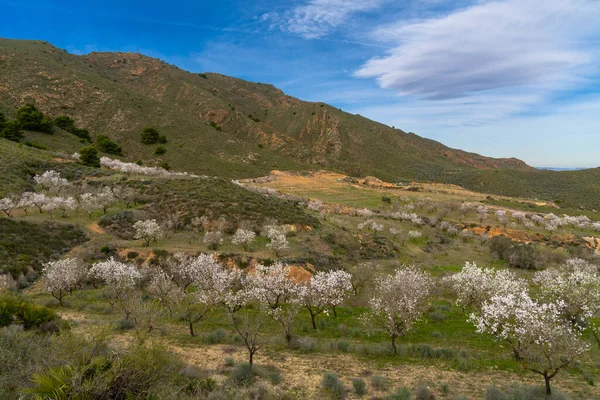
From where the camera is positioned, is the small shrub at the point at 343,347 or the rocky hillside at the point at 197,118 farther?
the rocky hillside at the point at 197,118

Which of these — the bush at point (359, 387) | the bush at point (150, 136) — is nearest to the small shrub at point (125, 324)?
the bush at point (359, 387)

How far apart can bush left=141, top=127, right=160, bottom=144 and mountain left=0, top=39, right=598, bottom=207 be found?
68.9 inches

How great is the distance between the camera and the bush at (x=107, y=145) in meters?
79.5

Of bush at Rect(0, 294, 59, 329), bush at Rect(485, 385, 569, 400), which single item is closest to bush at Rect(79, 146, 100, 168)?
bush at Rect(0, 294, 59, 329)

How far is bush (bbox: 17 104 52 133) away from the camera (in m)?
71.1

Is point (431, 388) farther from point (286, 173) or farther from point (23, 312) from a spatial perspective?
point (286, 173)

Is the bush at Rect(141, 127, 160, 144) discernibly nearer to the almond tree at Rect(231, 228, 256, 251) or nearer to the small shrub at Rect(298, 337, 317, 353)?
the almond tree at Rect(231, 228, 256, 251)

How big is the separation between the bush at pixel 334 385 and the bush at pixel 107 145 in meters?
85.6

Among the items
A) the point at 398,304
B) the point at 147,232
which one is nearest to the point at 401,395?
the point at 398,304

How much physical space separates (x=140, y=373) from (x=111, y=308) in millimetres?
16357

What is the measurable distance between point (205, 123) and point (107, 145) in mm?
43126

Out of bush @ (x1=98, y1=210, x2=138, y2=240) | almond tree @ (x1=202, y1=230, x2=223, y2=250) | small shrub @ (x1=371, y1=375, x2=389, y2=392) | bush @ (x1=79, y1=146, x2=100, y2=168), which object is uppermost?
bush @ (x1=79, y1=146, x2=100, y2=168)

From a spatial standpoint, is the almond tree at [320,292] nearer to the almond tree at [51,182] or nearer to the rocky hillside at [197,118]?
the almond tree at [51,182]

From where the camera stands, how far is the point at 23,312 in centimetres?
1625
